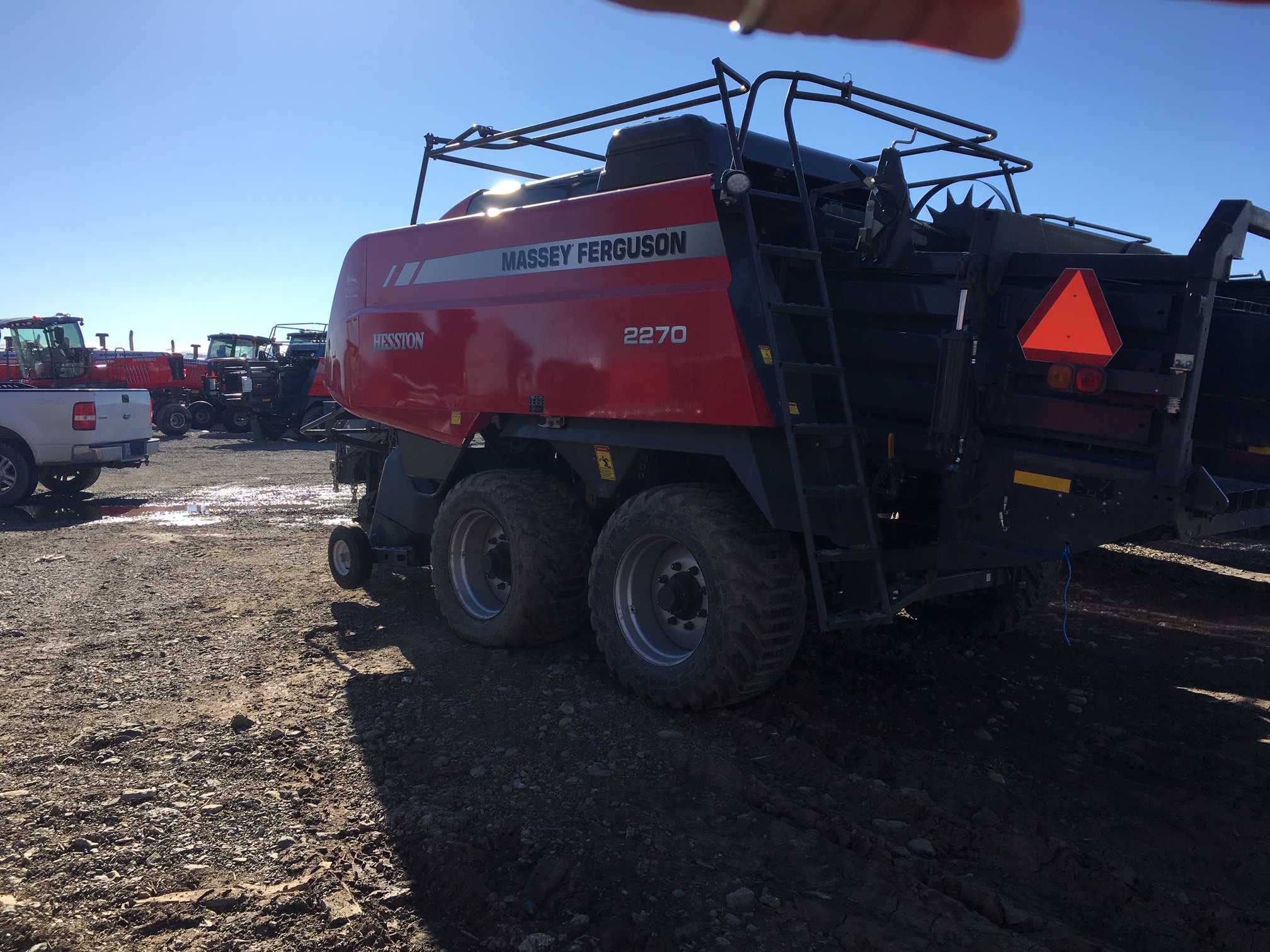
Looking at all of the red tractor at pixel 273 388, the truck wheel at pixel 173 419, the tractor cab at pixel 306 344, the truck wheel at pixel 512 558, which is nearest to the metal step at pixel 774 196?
the truck wheel at pixel 512 558

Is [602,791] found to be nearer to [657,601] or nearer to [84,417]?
[657,601]

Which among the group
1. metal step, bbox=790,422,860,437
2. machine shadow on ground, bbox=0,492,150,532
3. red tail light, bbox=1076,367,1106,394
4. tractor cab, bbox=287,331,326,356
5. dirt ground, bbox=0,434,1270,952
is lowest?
machine shadow on ground, bbox=0,492,150,532

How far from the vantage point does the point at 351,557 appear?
691cm

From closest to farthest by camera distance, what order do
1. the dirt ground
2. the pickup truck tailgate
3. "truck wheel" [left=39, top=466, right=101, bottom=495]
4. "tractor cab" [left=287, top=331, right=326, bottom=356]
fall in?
the dirt ground
the pickup truck tailgate
"truck wheel" [left=39, top=466, right=101, bottom=495]
"tractor cab" [left=287, top=331, right=326, bottom=356]

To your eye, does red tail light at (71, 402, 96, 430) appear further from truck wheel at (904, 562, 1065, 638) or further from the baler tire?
the baler tire

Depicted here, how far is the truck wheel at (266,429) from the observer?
902 inches

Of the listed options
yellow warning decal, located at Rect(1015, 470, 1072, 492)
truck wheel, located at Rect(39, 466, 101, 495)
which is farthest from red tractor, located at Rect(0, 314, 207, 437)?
yellow warning decal, located at Rect(1015, 470, 1072, 492)

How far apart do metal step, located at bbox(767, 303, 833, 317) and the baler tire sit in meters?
22.5

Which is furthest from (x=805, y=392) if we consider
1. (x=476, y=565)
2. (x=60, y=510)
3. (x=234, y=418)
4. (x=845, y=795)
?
(x=234, y=418)

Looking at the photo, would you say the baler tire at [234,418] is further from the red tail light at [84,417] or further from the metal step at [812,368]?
the metal step at [812,368]

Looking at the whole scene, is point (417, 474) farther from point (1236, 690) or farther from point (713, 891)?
point (1236, 690)

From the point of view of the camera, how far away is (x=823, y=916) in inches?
113

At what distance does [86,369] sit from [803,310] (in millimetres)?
22238

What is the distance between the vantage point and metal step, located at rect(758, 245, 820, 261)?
4.29 meters
